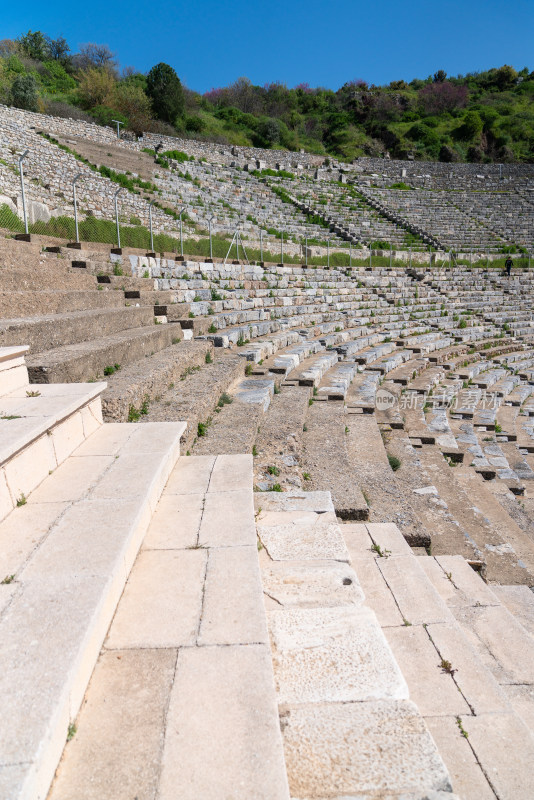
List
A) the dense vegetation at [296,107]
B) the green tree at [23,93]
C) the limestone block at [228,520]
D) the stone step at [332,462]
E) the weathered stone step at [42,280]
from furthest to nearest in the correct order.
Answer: the dense vegetation at [296,107] → the green tree at [23,93] → the weathered stone step at [42,280] → the stone step at [332,462] → the limestone block at [228,520]

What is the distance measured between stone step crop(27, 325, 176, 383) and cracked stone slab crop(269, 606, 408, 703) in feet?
8.44

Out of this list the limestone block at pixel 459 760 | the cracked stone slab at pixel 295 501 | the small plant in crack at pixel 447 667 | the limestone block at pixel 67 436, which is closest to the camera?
the limestone block at pixel 459 760

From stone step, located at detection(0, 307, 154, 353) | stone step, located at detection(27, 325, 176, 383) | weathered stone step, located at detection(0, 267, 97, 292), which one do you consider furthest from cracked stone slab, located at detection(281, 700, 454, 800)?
weathered stone step, located at detection(0, 267, 97, 292)

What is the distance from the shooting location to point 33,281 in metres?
Result: 5.97

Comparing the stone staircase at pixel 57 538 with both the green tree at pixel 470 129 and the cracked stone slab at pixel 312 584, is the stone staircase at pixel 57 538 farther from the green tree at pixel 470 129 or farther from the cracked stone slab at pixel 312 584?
the green tree at pixel 470 129

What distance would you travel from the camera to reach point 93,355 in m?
4.38

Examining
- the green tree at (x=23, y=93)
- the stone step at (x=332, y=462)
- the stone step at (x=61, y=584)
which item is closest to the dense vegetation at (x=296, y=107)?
the green tree at (x=23, y=93)

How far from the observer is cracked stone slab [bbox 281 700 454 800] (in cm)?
144

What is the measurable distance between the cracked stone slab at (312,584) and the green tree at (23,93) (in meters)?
34.7

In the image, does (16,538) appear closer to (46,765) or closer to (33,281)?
(46,765)

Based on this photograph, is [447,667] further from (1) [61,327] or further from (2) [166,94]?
(2) [166,94]

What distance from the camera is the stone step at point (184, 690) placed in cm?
132

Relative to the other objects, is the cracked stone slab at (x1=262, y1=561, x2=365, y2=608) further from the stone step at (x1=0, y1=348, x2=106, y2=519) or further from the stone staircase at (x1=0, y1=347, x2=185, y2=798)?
the stone step at (x1=0, y1=348, x2=106, y2=519)

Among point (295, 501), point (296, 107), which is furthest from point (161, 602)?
point (296, 107)
